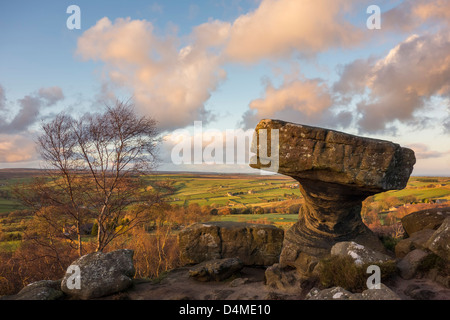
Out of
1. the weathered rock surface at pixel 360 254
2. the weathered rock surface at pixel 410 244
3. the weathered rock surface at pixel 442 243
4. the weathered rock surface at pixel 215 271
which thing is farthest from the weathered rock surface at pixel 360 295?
the weathered rock surface at pixel 215 271

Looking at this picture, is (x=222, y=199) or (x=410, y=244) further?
(x=222, y=199)

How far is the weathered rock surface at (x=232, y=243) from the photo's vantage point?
596 inches

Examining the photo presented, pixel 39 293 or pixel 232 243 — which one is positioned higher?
pixel 39 293

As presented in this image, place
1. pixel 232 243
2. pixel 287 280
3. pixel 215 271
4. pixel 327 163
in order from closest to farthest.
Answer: pixel 327 163 → pixel 287 280 → pixel 215 271 → pixel 232 243

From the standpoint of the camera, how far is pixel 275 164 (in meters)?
10.7

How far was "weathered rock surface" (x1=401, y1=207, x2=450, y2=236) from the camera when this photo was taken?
12.4 metres

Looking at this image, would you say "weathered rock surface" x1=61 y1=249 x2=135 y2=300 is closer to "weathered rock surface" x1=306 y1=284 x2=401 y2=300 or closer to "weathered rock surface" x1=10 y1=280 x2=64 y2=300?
"weathered rock surface" x1=10 y1=280 x2=64 y2=300

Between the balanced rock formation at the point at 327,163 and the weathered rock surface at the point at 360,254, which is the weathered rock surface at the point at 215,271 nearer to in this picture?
the balanced rock formation at the point at 327,163

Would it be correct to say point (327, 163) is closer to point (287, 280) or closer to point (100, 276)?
point (287, 280)

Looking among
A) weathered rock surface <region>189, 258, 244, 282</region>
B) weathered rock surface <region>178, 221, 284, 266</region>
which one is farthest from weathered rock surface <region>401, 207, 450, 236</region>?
weathered rock surface <region>189, 258, 244, 282</region>

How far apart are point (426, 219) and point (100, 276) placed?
14984 millimetres

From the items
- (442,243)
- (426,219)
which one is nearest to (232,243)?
(442,243)

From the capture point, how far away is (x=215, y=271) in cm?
1209
